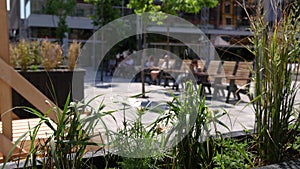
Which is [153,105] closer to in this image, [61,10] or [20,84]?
[20,84]

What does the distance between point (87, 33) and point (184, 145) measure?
951 inches

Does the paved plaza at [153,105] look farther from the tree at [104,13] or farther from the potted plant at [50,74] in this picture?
the tree at [104,13]

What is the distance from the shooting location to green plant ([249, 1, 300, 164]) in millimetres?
1468

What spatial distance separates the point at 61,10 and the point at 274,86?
2100 centimetres

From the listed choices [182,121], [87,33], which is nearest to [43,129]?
[182,121]

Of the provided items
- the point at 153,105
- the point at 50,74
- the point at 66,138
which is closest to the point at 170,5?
the point at 50,74

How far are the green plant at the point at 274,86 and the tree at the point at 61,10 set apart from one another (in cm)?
1926

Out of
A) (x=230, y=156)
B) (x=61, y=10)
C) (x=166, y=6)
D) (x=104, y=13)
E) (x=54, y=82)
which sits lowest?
(x=230, y=156)

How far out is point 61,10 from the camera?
20828 mm

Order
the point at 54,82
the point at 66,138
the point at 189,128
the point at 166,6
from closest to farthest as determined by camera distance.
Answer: the point at 66,138
the point at 189,128
the point at 54,82
the point at 166,6

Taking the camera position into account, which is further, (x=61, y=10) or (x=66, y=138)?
(x=61, y=10)

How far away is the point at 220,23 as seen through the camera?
21.7m

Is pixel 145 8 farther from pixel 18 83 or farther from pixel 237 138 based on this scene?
pixel 237 138

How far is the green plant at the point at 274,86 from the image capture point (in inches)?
57.8
